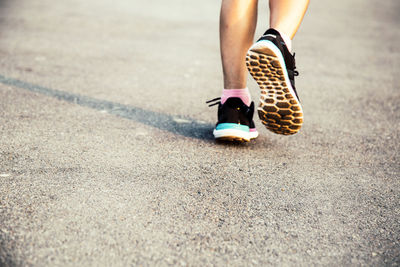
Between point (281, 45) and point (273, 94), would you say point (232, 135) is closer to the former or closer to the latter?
point (273, 94)

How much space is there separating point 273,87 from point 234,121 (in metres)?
0.34

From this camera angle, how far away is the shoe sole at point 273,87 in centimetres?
209

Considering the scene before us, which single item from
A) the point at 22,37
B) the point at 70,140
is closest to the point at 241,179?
the point at 70,140

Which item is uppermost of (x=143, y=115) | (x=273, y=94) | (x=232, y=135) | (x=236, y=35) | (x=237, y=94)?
(x=236, y=35)

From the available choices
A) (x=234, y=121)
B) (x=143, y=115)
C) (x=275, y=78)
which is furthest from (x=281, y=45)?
(x=143, y=115)

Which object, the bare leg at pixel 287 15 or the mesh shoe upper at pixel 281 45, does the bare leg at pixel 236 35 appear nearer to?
the bare leg at pixel 287 15

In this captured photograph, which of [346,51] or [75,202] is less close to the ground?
[75,202]

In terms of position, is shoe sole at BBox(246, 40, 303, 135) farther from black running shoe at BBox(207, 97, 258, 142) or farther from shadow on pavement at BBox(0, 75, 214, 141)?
shadow on pavement at BBox(0, 75, 214, 141)

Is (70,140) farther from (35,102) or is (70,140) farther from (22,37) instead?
(22,37)

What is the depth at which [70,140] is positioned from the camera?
7.91 ft

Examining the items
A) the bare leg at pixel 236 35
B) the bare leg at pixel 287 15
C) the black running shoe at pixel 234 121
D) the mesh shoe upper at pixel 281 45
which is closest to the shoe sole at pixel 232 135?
the black running shoe at pixel 234 121

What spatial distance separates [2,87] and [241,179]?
6.66ft

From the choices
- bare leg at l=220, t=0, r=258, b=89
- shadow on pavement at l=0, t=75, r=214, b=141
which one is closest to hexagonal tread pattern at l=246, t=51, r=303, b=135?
bare leg at l=220, t=0, r=258, b=89

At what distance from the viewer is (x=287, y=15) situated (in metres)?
2.27
